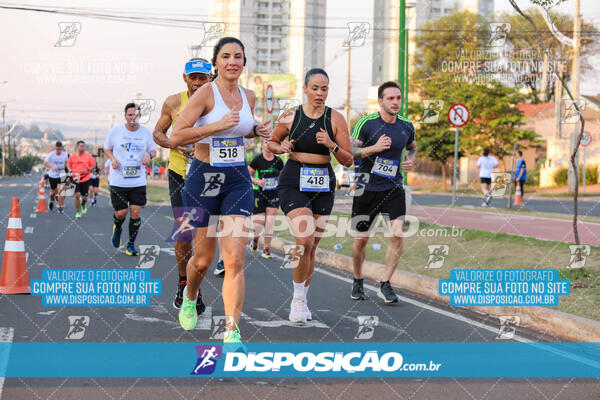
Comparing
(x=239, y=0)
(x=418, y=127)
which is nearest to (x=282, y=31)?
(x=239, y=0)

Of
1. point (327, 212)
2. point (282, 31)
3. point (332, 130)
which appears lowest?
point (327, 212)

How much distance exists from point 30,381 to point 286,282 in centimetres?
462

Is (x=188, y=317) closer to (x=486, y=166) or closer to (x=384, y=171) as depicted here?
(x=384, y=171)

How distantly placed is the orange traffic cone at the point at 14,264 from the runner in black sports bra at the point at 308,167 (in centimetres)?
289

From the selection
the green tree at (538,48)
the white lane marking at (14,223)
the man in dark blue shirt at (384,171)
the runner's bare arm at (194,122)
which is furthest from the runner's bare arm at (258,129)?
the green tree at (538,48)

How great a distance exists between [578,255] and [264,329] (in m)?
4.34

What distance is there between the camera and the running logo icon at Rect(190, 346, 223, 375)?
4715 mm

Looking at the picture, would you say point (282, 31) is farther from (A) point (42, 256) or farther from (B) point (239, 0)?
(A) point (42, 256)

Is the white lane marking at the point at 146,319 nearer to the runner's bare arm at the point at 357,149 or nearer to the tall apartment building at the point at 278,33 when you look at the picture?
the runner's bare arm at the point at 357,149

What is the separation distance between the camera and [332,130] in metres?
6.56

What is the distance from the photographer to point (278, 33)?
460 ft

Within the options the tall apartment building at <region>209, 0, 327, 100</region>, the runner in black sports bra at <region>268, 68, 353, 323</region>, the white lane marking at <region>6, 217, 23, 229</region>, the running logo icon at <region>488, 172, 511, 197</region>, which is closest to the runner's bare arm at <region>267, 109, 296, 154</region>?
the runner in black sports bra at <region>268, 68, 353, 323</region>

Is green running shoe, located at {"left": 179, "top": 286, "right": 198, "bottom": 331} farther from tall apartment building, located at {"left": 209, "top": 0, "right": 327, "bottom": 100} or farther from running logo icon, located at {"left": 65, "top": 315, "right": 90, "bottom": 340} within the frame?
tall apartment building, located at {"left": 209, "top": 0, "right": 327, "bottom": 100}

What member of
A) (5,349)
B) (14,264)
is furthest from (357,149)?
(5,349)
